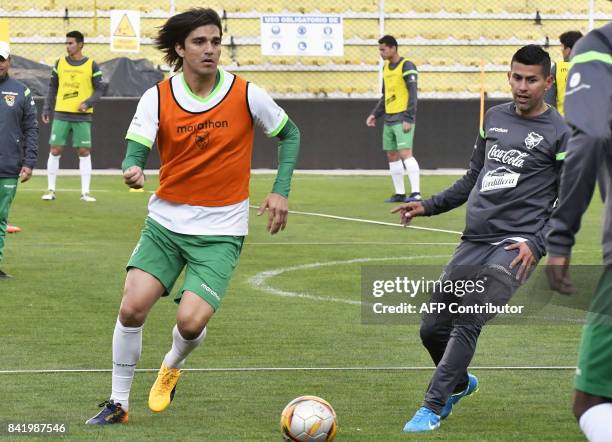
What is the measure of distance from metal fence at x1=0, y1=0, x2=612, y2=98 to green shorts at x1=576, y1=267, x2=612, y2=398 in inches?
1007

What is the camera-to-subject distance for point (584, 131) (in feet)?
13.4

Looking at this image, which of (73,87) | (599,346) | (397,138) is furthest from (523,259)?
(73,87)

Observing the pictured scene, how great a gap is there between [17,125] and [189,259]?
5.99 m

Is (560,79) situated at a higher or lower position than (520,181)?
lower

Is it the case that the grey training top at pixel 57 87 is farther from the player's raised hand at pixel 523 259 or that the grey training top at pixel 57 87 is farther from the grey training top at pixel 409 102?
the player's raised hand at pixel 523 259

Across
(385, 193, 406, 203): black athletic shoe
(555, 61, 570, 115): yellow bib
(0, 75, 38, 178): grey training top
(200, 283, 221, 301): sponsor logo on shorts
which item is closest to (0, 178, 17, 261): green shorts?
(0, 75, 38, 178): grey training top

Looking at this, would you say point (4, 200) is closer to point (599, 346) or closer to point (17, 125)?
point (17, 125)

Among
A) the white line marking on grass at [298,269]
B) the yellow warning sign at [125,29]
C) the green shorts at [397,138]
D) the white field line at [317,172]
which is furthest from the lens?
the yellow warning sign at [125,29]

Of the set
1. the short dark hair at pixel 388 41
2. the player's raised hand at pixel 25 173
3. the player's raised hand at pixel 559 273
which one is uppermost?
the player's raised hand at pixel 559 273

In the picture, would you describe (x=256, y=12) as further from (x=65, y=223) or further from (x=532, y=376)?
(x=532, y=376)

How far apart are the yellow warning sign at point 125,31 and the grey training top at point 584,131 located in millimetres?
24115

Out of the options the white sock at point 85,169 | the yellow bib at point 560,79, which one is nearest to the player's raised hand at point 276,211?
the yellow bib at point 560,79

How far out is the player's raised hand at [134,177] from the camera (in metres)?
6.66

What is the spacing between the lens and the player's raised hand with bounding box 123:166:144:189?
21.9 ft
